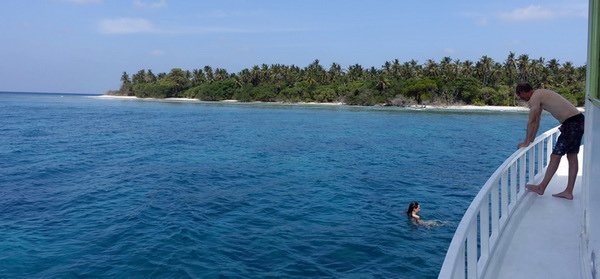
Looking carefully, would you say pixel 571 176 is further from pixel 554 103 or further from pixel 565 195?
pixel 554 103

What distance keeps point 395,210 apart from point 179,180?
31.0 ft

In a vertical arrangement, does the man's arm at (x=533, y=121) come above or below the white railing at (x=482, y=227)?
above

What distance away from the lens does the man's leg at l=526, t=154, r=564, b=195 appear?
675cm

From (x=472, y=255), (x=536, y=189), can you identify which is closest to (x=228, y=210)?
(x=536, y=189)

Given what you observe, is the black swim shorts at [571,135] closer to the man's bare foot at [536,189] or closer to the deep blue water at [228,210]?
the man's bare foot at [536,189]

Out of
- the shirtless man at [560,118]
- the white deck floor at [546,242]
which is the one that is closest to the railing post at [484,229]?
the white deck floor at [546,242]

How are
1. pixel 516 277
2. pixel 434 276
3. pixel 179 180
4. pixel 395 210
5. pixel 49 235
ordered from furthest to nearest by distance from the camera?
pixel 179 180 → pixel 395 210 → pixel 49 235 → pixel 434 276 → pixel 516 277

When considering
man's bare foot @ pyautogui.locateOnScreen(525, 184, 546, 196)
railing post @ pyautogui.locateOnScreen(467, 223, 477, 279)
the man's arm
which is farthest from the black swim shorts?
railing post @ pyautogui.locateOnScreen(467, 223, 477, 279)

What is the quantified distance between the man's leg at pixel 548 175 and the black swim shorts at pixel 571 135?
0.13 m

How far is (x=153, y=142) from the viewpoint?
35.8 meters

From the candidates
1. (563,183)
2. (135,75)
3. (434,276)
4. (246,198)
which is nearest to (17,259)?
(246,198)

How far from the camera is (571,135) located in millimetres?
6570

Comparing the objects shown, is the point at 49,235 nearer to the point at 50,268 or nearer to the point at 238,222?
the point at 50,268

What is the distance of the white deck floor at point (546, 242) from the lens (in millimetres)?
4699
